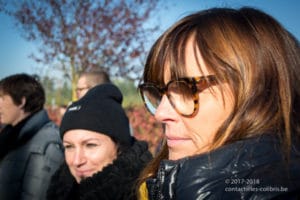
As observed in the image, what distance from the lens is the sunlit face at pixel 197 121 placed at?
1.24 m

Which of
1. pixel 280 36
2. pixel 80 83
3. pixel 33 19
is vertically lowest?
pixel 80 83

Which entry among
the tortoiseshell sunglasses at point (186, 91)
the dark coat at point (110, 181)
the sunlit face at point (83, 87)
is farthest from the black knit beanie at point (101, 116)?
the sunlit face at point (83, 87)

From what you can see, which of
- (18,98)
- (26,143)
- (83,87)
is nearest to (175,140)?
(26,143)

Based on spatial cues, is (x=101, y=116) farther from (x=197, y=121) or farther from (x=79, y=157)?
(x=197, y=121)

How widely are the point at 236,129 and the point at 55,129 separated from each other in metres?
2.52

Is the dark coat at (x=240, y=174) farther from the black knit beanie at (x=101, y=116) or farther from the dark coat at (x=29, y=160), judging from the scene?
the dark coat at (x=29, y=160)

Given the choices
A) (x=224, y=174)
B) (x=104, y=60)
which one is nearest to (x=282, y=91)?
(x=224, y=174)

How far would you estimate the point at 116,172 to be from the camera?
2.27m

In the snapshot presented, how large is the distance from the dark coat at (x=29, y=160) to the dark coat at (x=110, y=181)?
503mm

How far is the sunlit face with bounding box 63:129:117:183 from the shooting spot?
244 centimetres

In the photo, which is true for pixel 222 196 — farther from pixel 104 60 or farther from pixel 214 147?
pixel 104 60

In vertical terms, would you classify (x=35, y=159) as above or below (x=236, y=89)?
below

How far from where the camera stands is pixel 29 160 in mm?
3178

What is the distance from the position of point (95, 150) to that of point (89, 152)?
5cm
